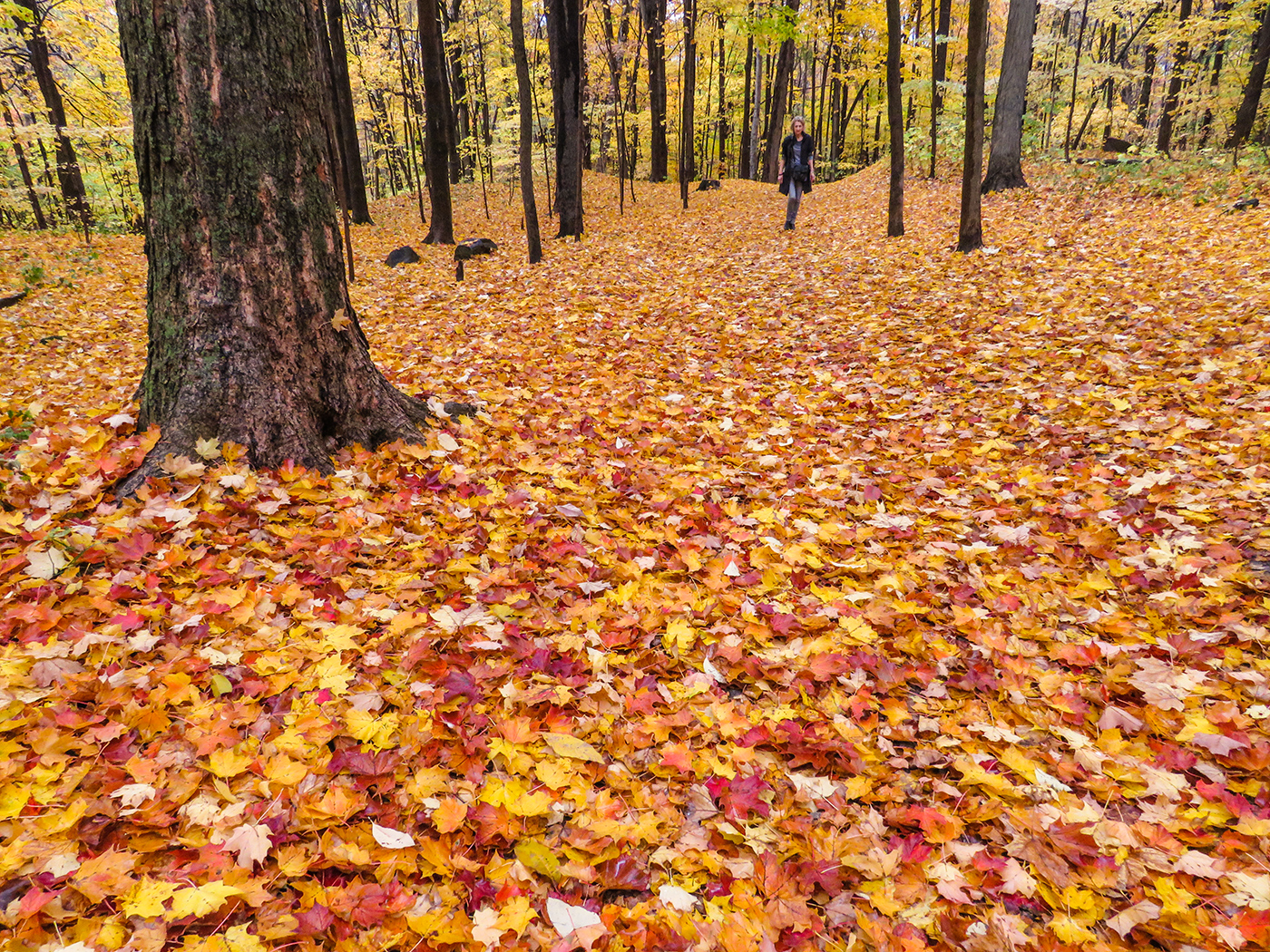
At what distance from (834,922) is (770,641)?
1.12m

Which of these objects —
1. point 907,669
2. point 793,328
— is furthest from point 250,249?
point 793,328

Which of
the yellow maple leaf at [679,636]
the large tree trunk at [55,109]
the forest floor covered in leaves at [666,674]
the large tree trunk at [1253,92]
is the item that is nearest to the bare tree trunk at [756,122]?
the large tree trunk at [1253,92]

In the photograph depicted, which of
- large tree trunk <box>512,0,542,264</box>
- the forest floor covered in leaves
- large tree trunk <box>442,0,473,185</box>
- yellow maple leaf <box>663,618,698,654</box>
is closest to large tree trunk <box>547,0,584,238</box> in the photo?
large tree trunk <box>512,0,542,264</box>

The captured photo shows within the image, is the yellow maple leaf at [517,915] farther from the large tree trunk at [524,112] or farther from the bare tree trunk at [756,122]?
the bare tree trunk at [756,122]

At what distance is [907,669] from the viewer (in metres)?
2.47

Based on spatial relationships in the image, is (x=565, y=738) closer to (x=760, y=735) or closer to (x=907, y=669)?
(x=760, y=735)

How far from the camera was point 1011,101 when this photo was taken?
39.9ft

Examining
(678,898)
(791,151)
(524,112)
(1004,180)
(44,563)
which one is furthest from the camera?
(1004,180)

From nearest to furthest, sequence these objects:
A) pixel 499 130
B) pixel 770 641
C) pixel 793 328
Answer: pixel 770 641
pixel 793 328
pixel 499 130

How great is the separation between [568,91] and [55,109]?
1056cm

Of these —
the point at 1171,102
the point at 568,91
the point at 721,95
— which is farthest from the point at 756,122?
the point at 568,91

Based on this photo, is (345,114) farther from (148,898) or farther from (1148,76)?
(1148,76)

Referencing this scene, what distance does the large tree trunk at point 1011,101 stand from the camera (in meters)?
11.9

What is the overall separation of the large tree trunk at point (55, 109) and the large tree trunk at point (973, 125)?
48.5ft
